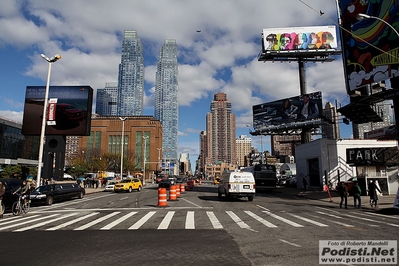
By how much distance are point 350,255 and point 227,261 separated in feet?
9.75

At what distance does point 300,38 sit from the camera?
4603 cm

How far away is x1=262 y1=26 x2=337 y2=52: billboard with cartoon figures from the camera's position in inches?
1790

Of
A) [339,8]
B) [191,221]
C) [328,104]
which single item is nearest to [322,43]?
[339,8]

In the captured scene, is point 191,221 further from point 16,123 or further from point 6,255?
point 16,123

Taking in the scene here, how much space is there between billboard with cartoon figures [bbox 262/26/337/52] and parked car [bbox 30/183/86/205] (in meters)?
35.1

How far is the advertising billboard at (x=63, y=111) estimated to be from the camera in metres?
41.7

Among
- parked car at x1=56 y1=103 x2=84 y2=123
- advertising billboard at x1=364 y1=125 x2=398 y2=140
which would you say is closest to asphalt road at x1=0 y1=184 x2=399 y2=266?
parked car at x1=56 y1=103 x2=84 y2=123

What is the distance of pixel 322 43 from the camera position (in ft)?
149

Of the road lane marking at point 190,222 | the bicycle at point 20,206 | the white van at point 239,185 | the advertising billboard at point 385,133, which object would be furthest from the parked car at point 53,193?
the advertising billboard at point 385,133

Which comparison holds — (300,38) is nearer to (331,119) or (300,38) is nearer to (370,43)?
(331,119)

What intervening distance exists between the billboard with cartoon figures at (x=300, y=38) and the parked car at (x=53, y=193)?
3506 centimetres

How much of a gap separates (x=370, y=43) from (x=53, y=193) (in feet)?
90.4

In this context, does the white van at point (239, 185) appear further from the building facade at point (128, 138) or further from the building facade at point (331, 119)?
the building facade at point (128, 138)

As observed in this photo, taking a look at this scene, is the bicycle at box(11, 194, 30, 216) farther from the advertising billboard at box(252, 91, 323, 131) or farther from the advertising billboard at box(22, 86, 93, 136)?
the advertising billboard at box(252, 91, 323, 131)
